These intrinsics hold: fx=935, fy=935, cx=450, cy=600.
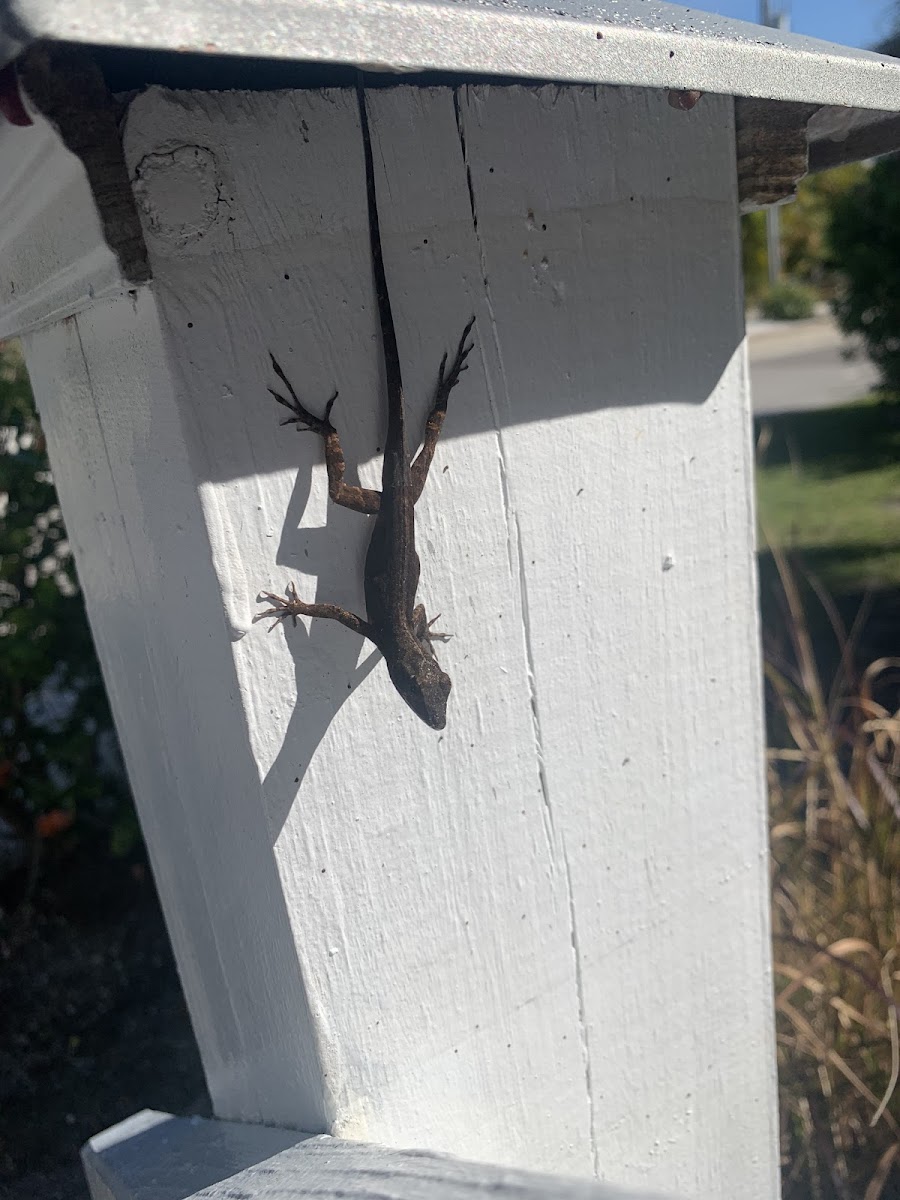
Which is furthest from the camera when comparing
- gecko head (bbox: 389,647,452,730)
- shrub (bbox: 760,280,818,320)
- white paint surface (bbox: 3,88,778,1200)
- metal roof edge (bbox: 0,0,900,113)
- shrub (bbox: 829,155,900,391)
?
shrub (bbox: 760,280,818,320)

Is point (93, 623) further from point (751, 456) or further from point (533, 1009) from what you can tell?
point (751, 456)

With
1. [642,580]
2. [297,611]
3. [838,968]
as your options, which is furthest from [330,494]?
[838,968]

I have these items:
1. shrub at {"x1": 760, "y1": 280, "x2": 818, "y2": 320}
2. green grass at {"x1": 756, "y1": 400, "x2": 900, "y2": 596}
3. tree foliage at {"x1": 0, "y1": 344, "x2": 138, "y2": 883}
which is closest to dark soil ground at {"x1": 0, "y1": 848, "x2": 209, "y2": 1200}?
tree foliage at {"x1": 0, "y1": 344, "x2": 138, "y2": 883}

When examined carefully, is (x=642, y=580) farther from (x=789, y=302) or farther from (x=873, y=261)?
(x=789, y=302)

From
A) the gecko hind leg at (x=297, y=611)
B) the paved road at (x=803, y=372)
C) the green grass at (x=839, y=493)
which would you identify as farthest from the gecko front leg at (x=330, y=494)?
the paved road at (x=803, y=372)

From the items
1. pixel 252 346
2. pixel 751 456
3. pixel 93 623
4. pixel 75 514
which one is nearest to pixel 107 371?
pixel 252 346

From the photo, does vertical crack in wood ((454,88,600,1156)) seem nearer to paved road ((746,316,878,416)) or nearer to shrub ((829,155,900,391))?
shrub ((829,155,900,391))

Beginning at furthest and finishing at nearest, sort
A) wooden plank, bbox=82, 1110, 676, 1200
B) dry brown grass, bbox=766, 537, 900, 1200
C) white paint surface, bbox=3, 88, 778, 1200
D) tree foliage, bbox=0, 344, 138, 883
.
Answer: tree foliage, bbox=0, 344, 138, 883
dry brown grass, bbox=766, 537, 900, 1200
white paint surface, bbox=3, 88, 778, 1200
wooden plank, bbox=82, 1110, 676, 1200
